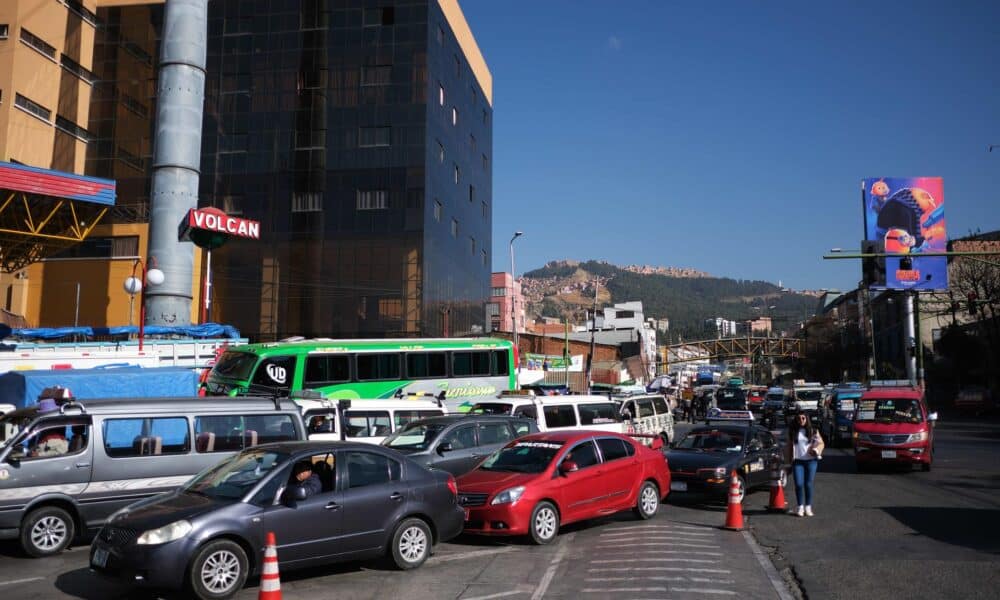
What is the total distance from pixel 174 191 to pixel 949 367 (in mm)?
65732

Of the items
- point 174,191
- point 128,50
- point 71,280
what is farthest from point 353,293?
point 128,50

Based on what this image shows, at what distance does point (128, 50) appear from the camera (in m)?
54.0

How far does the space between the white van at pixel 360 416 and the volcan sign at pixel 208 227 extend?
21.4m

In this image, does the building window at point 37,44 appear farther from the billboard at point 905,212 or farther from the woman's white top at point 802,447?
the billboard at point 905,212

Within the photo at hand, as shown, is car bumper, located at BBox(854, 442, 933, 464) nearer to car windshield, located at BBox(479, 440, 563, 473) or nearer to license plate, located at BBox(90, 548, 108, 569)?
car windshield, located at BBox(479, 440, 563, 473)

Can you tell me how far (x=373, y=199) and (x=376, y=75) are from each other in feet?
28.2

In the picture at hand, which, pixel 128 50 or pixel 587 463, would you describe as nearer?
pixel 587 463

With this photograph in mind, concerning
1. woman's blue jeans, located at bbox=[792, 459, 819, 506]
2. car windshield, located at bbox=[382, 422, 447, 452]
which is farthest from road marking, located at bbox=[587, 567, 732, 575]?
car windshield, located at bbox=[382, 422, 447, 452]

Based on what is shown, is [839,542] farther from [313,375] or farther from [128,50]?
[128,50]

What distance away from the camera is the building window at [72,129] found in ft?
159

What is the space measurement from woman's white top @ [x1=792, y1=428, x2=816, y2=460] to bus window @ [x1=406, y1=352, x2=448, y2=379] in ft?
44.0

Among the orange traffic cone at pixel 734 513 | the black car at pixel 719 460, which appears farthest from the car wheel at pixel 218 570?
the black car at pixel 719 460

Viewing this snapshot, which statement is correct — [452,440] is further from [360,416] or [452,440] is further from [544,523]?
[544,523]

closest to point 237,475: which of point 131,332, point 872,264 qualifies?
point 872,264
